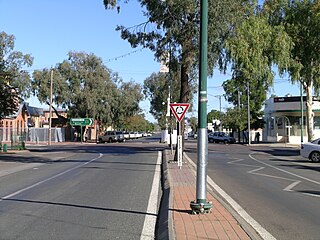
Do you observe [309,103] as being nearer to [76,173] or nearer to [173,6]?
[173,6]

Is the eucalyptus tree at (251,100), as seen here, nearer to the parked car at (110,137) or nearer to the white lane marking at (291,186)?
the parked car at (110,137)

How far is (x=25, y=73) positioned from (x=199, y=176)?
5661 cm

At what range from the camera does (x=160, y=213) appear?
927 centimetres

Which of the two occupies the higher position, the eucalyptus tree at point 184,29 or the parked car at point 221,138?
the eucalyptus tree at point 184,29

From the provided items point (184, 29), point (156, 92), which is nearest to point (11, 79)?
point (184, 29)

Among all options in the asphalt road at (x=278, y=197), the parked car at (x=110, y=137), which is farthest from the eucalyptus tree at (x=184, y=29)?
the parked car at (x=110, y=137)

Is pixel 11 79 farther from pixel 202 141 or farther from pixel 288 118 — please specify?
pixel 288 118

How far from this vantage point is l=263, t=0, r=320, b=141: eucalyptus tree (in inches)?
1231

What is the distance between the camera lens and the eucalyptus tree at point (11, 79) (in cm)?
3006

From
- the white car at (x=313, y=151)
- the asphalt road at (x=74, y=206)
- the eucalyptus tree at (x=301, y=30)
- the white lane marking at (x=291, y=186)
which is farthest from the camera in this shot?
the eucalyptus tree at (x=301, y=30)

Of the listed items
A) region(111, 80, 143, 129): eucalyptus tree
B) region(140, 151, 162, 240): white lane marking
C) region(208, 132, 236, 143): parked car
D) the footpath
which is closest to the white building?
region(208, 132, 236, 143): parked car

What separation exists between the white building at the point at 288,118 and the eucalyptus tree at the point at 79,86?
79.9ft

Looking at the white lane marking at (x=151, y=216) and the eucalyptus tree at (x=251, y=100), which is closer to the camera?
the white lane marking at (x=151, y=216)

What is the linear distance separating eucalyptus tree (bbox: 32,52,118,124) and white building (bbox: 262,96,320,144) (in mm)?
24354
